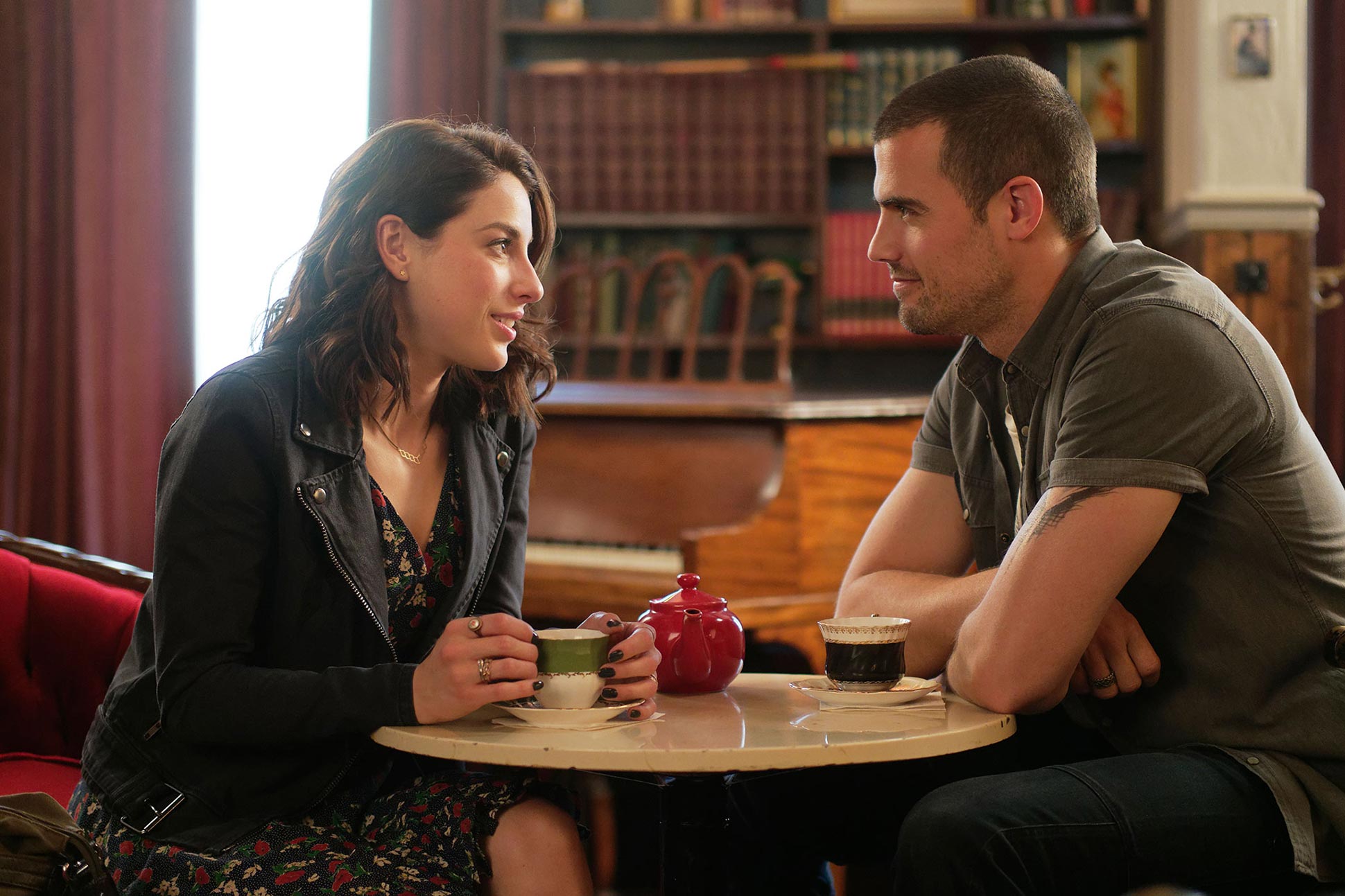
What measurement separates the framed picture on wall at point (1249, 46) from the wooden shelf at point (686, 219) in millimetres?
1445

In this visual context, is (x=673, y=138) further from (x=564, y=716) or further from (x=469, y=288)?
(x=564, y=716)

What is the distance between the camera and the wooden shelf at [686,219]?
15.3ft

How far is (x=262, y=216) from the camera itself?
4.57m

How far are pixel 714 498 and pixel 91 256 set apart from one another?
2649 mm

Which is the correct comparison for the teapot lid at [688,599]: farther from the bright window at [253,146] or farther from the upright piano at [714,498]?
the bright window at [253,146]

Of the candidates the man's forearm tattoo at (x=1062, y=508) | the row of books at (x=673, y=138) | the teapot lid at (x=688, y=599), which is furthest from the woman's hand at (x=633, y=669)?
the row of books at (x=673, y=138)

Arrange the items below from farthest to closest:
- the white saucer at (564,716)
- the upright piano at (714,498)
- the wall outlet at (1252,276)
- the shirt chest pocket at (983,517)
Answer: the wall outlet at (1252,276) → the upright piano at (714,498) → the shirt chest pocket at (983,517) → the white saucer at (564,716)

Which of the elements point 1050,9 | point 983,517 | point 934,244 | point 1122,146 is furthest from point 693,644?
point 1050,9

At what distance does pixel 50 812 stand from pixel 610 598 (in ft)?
5.15

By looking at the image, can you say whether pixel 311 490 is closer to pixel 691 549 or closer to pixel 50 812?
pixel 50 812

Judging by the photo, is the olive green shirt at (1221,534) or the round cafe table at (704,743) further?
the olive green shirt at (1221,534)

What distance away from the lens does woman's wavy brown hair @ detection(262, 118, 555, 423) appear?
1559 mm

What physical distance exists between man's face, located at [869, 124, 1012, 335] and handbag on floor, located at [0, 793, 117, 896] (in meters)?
1.13

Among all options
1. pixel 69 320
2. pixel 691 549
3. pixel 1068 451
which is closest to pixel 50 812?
pixel 1068 451
